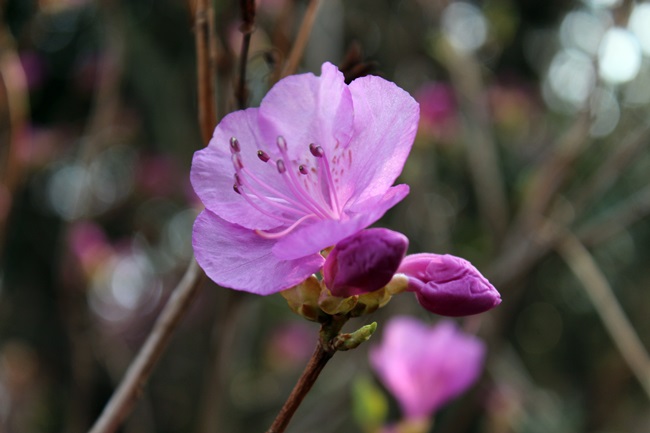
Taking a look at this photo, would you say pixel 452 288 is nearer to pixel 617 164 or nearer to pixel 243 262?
pixel 243 262

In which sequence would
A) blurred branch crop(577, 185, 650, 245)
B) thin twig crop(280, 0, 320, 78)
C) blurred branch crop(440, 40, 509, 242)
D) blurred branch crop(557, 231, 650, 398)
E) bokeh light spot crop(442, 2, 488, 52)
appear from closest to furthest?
thin twig crop(280, 0, 320, 78) < blurred branch crop(557, 231, 650, 398) < blurred branch crop(577, 185, 650, 245) < blurred branch crop(440, 40, 509, 242) < bokeh light spot crop(442, 2, 488, 52)

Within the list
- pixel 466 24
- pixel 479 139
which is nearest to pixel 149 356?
pixel 479 139

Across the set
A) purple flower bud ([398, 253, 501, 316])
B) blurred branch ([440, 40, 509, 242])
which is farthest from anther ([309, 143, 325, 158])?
blurred branch ([440, 40, 509, 242])

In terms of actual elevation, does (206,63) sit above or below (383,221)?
above

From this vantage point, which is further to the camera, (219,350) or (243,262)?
(219,350)

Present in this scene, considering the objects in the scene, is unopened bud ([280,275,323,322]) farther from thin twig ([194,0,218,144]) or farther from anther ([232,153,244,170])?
thin twig ([194,0,218,144])

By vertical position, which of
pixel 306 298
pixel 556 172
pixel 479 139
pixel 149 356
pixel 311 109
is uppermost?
pixel 311 109

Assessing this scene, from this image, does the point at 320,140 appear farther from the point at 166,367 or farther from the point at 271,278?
the point at 166,367
